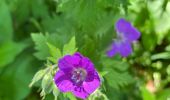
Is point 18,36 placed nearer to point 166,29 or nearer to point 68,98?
point 166,29

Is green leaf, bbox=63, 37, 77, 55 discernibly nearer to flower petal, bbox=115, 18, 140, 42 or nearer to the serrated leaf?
the serrated leaf

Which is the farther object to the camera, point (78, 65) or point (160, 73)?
point (160, 73)

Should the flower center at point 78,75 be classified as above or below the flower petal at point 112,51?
above

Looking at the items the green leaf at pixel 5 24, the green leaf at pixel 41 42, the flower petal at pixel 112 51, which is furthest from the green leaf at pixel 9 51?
the flower petal at pixel 112 51

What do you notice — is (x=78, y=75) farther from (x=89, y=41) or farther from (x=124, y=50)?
(x=124, y=50)

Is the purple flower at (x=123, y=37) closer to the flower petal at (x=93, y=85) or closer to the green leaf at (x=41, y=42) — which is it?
the green leaf at (x=41, y=42)

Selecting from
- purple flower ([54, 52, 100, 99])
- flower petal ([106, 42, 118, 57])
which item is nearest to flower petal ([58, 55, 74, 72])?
purple flower ([54, 52, 100, 99])

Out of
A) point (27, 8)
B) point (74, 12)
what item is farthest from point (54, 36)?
point (27, 8)

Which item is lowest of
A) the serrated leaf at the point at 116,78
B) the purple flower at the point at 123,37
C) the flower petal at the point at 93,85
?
the serrated leaf at the point at 116,78
